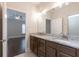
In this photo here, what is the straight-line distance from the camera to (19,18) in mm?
3537

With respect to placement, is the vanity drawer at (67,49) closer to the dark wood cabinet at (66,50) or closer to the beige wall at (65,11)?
the dark wood cabinet at (66,50)

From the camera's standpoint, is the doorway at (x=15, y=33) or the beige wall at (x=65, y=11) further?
the doorway at (x=15, y=33)

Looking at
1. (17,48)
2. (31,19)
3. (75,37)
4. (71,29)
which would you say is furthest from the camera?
(31,19)

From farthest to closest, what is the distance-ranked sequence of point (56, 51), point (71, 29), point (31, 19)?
1. point (31, 19)
2. point (71, 29)
3. point (56, 51)

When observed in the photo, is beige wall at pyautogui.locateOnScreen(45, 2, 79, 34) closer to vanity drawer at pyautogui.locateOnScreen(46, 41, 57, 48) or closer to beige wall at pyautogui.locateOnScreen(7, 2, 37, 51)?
vanity drawer at pyautogui.locateOnScreen(46, 41, 57, 48)

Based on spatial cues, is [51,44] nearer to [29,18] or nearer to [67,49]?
[67,49]

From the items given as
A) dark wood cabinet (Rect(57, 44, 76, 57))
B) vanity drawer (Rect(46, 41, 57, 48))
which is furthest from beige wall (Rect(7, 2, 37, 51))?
dark wood cabinet (Rect(57, 44, 76, 57))

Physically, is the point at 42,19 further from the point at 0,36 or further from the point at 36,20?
the point at 0,36

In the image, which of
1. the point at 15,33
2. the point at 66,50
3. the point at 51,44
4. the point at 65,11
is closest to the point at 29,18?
the point at 15,33

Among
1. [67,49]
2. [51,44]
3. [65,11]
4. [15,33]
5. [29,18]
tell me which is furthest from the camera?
[29,18]

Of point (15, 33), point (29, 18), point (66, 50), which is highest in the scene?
point (29, 18)

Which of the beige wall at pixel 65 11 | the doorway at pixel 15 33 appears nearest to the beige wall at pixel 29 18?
the doorway at pixel 15 33

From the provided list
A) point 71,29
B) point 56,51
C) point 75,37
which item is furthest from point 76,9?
point 56,51

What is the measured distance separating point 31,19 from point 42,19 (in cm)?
54
